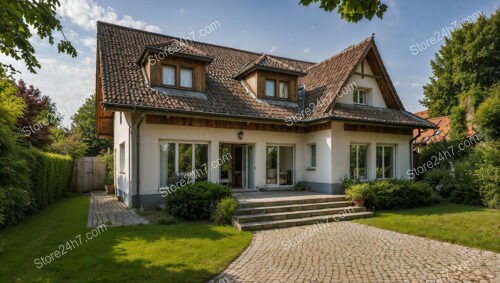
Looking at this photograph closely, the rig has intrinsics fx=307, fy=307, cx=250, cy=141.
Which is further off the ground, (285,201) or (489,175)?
(489,175)

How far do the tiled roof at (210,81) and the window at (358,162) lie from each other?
5.50 ft

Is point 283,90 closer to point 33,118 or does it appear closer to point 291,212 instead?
point 291,212

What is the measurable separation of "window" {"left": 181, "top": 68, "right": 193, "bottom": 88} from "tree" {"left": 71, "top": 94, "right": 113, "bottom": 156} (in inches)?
1026

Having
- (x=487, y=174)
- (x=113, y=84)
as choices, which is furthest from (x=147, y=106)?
(x=487, y=174)

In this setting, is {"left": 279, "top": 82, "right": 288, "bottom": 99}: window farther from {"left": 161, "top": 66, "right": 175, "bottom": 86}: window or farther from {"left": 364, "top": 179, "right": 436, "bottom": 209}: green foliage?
{"left": 364, "top": 179, "right": 436, "bottom": 209}: green foliage

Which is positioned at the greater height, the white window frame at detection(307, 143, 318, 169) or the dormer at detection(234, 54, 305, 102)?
the dormer at detection(234, 54, 305, 102)

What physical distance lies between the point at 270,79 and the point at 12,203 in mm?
11015

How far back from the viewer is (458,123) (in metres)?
19.1

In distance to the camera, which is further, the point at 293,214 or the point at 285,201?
the point at 285,201

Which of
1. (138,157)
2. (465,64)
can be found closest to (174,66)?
(138,157)

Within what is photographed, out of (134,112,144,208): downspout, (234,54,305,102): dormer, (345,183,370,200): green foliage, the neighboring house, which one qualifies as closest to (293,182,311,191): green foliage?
the neighboring house

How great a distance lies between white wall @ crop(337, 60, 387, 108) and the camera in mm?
14739

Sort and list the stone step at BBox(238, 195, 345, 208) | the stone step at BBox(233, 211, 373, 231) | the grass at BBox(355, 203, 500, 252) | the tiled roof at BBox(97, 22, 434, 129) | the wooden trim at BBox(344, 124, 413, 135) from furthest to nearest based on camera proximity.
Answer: the wooden trim at BBox(344, 124, 413, 135)
the tiled roof at BBox(97, 22, 434, 129)
the stone step at BBox(238, 195, 345, 208)
the stone step at BBox(233, 211, 373, 231)
the grass at BBox(355, 203, 500, 252)

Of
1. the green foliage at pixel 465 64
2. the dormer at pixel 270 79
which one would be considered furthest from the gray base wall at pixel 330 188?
the green foliage at pixel 465 64
